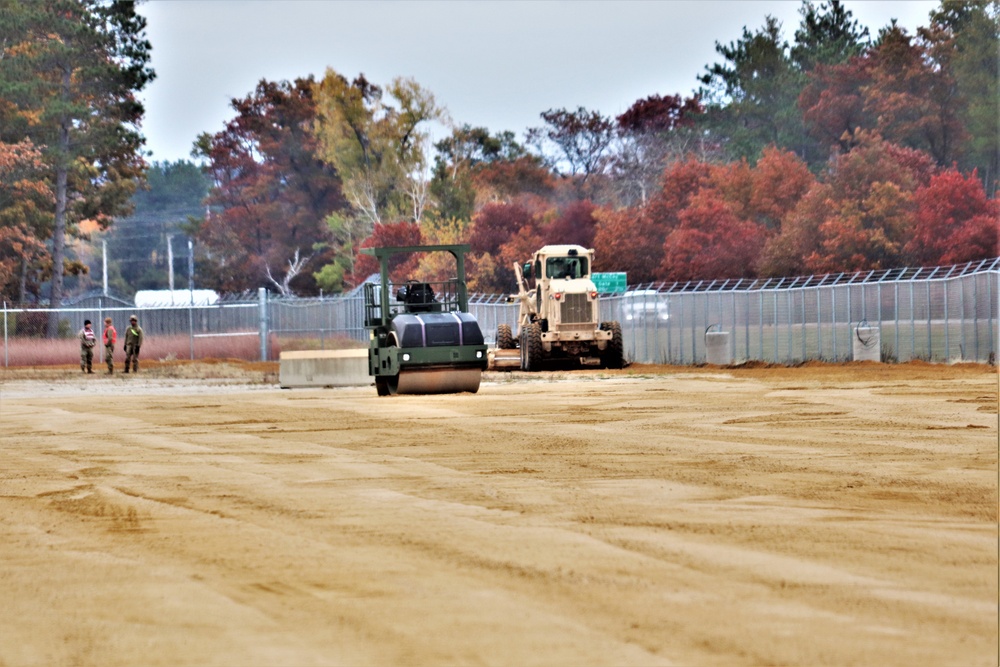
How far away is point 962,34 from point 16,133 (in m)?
Answer: 41.1

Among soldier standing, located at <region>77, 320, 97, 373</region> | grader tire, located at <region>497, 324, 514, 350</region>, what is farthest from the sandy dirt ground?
soldier standing, located at <region>77, 320, 97, 373</region>

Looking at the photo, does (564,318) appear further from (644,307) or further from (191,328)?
(191,328)

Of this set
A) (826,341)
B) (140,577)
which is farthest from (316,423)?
(826,341)

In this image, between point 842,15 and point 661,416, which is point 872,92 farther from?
point 661,416

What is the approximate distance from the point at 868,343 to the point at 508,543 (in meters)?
29.7

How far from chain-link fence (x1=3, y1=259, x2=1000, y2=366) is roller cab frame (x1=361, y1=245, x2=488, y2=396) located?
41.4 feet

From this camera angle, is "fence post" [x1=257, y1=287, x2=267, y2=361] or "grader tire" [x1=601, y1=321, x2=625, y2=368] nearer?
"grader tire" [x1=601, y1=321, x2=625, y2=368]

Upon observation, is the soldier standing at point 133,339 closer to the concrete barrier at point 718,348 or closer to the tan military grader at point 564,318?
the tan military grader at point 564,318

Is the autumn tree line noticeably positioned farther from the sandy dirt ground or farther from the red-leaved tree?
the sandy dirt ground

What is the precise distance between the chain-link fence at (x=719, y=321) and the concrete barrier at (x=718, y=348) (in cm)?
26

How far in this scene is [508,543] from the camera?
8906 mm

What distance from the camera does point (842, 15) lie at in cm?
8175

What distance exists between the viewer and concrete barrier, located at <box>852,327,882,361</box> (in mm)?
36969

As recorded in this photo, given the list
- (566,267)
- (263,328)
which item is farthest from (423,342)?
(263,328)
